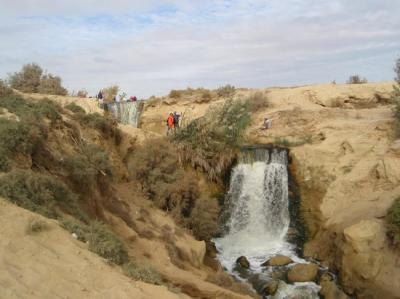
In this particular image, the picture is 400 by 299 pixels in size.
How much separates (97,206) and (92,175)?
82 cm

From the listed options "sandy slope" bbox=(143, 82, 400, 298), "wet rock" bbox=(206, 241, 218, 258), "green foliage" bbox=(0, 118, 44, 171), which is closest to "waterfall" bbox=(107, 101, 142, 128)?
"sandy slope" bbox=(143, 82, 400, 298)

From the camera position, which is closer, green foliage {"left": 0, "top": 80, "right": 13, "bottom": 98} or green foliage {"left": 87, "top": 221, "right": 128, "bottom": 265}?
green foliage {"left": 87, "top": 221, "right": 128, "bottom": 265}

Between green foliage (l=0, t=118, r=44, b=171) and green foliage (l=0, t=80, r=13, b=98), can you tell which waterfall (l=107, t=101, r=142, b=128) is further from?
green foliage (l=0, t=118, r=44, b=171)

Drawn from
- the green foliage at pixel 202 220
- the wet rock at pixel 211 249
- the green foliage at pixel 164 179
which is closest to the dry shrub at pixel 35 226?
the green foliage at pixel 164 179

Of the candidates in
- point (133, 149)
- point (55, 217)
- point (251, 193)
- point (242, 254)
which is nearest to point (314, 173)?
point (251, 193)

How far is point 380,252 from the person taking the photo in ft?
46.6

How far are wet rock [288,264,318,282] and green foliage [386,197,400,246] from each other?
269 centimetres

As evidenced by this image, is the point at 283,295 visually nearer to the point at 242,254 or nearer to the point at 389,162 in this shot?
the point at 242,254

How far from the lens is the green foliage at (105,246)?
736cm

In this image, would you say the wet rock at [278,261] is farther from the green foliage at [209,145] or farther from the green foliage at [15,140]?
the green foliage at [15,140]

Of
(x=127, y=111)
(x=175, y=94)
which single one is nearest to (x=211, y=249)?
(x=127, y=111)

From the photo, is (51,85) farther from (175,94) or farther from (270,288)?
(270,288)

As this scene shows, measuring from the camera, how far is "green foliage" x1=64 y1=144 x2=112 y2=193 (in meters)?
11.7

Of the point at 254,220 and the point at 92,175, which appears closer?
the point at 92,175
